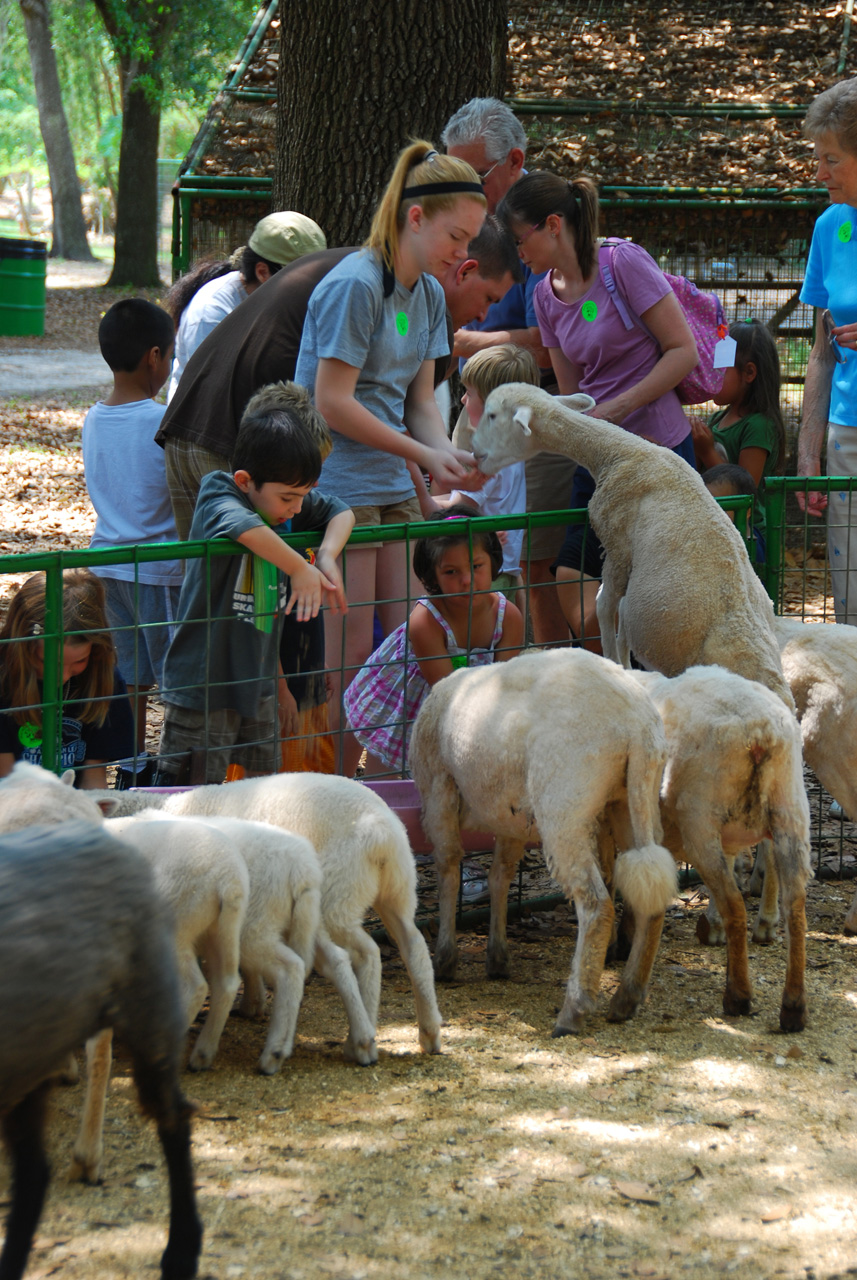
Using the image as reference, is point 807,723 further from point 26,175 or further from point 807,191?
point 26,175

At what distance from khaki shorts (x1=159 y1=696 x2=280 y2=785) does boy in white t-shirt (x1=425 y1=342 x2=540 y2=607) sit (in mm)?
1253

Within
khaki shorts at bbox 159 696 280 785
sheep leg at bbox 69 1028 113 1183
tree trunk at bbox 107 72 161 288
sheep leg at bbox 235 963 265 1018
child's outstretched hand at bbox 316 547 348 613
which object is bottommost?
sheep leg at bbox 235 963 265 1018

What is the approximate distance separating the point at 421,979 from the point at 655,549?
1.56 meters

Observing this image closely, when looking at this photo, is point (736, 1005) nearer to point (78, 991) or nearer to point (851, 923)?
point (851, 923)

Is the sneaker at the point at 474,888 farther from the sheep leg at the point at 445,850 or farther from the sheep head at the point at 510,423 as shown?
the sheep head at the point at 510,423

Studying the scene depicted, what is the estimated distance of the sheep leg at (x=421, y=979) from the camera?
3.27 metres

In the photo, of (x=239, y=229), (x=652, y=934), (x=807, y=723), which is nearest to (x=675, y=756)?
(x=652, y=934)

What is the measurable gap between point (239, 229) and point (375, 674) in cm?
539

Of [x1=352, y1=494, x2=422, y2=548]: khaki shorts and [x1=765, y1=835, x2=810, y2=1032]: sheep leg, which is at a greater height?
[x1=352, y1=494, x2=422, y2=548]: khaki shorts

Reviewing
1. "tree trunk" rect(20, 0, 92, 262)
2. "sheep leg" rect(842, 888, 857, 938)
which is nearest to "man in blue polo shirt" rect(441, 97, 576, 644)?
"sheep leg" rect(842, 888, 857, 938)

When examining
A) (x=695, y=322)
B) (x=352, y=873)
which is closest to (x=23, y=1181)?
(x=352, y=873)

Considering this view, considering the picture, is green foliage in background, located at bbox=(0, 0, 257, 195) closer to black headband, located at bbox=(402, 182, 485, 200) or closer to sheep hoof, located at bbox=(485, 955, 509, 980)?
black headband, located at bbox=(402, 182, 485, 200)

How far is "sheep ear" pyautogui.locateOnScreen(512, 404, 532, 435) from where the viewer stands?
419 cm

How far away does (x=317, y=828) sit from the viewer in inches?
130
